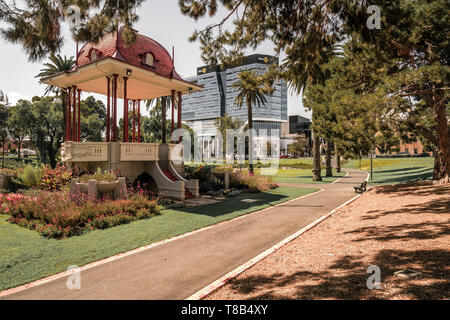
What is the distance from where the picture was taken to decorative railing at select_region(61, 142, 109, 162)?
43.2 feet

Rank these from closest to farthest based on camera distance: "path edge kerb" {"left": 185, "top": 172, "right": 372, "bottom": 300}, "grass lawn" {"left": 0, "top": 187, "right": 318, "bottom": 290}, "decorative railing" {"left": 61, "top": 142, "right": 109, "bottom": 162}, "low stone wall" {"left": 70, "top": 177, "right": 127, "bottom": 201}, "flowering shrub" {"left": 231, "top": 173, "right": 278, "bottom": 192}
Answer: "path edge kerb" {"left": 185, "top": 172, "right": 372, "bottom": 300} → "grass lawn" {"left": 0, "top": 187, "right": 318, "bottom": 290} → "low stone wall" {"left": 70, "top": 177, "right": 127, "bottom": 201} → "decorative railing" {"left": 61, "top": 142, "right": 109, "bottom": 162} → "flowering shrub" {"left": 231, "top": 173, "right": 278, "bottom": 192}

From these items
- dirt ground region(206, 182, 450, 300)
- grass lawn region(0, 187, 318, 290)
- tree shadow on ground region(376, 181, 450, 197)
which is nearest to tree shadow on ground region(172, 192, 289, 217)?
grass lawn region(0, 187, 318, 290)

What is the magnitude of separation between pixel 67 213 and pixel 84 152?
5207 millimetres

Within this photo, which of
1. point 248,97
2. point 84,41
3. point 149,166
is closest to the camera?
point 84,41

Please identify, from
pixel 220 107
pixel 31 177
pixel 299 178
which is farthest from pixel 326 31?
pixel 220 107

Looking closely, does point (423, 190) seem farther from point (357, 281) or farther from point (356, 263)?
point (357, 281)

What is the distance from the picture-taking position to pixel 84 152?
13398mm

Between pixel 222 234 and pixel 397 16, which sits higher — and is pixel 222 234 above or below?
below

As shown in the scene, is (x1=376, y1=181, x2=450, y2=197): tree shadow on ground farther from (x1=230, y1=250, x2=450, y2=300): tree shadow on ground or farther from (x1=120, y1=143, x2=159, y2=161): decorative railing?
(x1=120, y1=143, x2=159, y2=161): decorative railing

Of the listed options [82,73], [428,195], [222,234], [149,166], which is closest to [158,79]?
[82,73]

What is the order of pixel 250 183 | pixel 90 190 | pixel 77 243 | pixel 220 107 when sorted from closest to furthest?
1. pixel 77 243
2. pixel 90 190
3. pixel 250 183
4. pixel 220 107

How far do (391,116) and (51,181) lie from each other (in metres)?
17.6

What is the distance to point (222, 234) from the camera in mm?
8820
